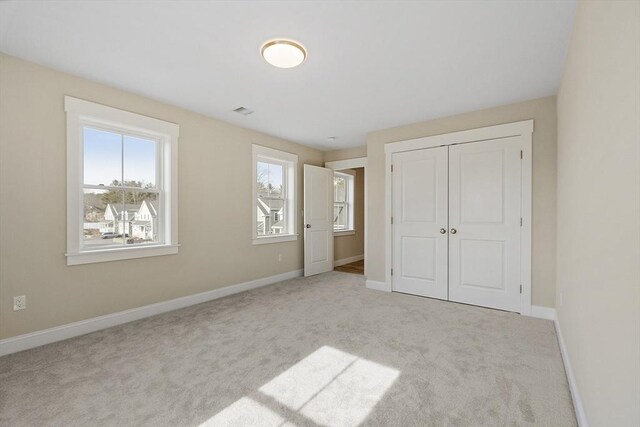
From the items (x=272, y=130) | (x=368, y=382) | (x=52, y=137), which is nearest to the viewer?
(x=368, y=382)

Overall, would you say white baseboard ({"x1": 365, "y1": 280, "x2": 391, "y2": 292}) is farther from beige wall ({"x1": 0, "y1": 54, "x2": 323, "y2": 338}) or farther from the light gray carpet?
beige wall ({"x1": 0, "y1": 54, "x2": 323, "y2": 338})

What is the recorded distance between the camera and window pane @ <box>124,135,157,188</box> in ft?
10.7

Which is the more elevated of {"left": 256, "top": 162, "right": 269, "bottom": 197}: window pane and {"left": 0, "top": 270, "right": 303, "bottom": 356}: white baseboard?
{"left": 256, "top": 162, "right": 269, "bottom": 197}: window pane

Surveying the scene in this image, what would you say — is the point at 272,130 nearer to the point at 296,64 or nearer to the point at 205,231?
the point at 205,231

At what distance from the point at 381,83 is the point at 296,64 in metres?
0.98

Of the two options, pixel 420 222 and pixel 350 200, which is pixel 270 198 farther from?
pixel 350 200

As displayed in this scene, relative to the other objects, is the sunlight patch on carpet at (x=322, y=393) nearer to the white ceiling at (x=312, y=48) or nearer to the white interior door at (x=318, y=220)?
the white ceiling at (x=312, y=48)

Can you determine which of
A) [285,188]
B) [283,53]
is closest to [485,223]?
[283,53]

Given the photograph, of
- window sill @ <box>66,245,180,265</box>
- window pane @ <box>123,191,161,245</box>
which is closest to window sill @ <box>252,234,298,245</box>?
window sill @ <box>66,245,180,265</box>

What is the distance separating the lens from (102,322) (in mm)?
2951

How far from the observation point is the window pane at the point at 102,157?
2.98 meters

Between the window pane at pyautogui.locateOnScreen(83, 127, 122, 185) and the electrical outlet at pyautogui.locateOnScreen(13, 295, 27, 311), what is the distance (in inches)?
45.4

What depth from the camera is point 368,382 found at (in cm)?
202

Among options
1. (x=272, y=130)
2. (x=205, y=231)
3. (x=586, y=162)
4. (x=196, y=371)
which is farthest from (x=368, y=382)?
(x=272, y=130)
